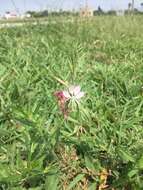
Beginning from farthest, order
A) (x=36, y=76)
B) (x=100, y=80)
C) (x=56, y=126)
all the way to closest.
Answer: (x=100, y=80) → (x=36, y=76) → (x=56, y=126)

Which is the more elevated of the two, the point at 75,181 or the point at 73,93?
the point at 73,93

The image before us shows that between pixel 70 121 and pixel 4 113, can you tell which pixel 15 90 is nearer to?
pixel 4 113

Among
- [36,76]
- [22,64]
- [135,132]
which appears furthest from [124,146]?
[22,64]

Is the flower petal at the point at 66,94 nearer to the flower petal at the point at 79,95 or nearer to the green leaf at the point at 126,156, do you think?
the flower petal at the point at 79,95

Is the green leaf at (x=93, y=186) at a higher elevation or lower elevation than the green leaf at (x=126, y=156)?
lower

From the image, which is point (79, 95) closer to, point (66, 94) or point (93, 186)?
point (66, 94)

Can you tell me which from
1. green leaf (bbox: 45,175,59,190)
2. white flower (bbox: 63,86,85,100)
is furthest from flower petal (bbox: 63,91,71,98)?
green leaf (bbox: 45,175,59,190)

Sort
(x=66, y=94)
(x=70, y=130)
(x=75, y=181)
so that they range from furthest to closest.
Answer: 1. (x=70, y=130)
2. (x=75, y=181)
3. (x=66, y=94)

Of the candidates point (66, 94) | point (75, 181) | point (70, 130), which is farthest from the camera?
point (70, 130)

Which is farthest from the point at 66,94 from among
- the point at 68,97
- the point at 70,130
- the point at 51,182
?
the point at 70,130

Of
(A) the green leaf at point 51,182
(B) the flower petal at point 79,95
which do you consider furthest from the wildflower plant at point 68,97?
(A) the green leaf at point 51,182

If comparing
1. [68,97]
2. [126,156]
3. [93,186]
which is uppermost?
[68,97]
